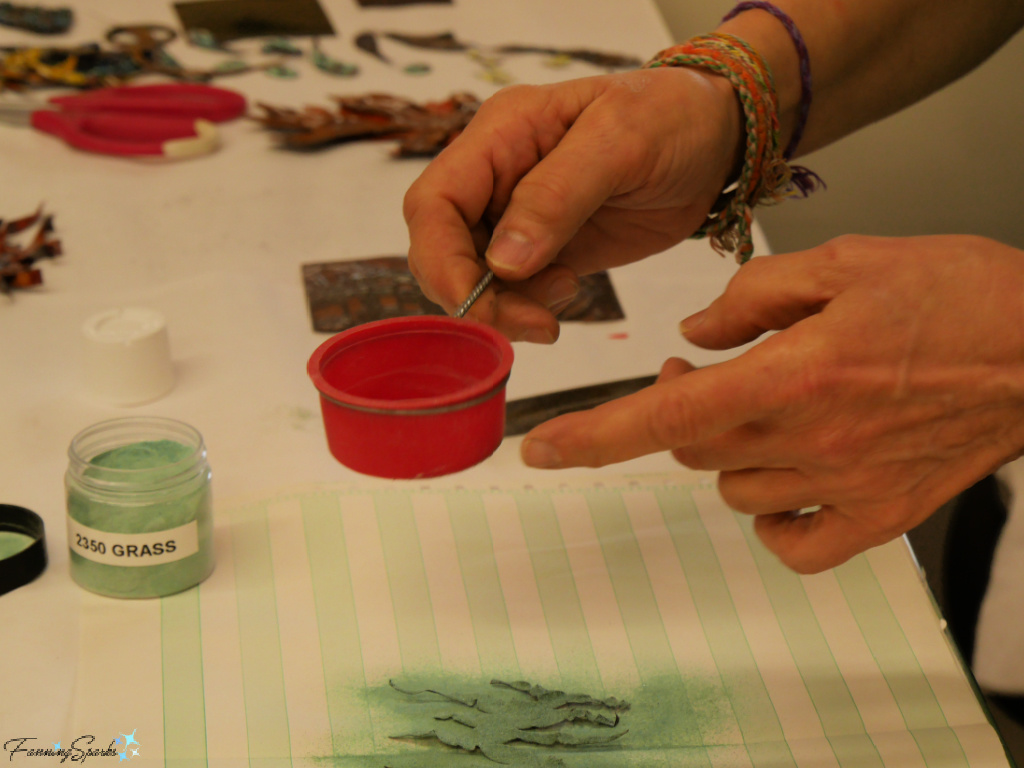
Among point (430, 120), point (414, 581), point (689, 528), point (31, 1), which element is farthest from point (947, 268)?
point (31, 1)

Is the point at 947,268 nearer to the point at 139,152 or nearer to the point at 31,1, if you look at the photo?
the point at 139,152

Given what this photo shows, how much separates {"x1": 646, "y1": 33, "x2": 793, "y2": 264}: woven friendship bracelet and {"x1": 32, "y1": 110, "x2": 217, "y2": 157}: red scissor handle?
75 cm

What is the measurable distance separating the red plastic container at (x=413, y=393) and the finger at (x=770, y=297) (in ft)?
0.50

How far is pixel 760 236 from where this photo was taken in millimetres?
1253

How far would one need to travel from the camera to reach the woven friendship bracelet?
917mm

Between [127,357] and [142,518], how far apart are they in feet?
0.88

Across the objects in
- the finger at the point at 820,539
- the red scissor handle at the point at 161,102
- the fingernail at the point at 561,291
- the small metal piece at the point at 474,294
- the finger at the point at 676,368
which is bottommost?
the red scissor handle at the point at 161,102

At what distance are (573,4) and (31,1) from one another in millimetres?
1008

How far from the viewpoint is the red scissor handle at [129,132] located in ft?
4.50

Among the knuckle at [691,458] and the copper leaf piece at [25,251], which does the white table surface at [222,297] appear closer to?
the copper leaf piece at [25,251]

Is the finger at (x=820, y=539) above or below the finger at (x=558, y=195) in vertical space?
below

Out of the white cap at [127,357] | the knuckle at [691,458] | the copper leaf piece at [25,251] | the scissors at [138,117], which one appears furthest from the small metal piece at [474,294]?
the scissors at [138,117]

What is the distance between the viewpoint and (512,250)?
0.77m

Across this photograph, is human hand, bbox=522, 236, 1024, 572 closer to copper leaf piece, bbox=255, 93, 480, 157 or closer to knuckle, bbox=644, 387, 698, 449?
knuckle, bbox=644, 387, 698, 449
